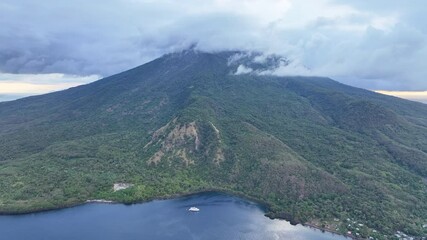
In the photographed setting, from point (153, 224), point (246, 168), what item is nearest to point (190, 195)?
point (246, 168)

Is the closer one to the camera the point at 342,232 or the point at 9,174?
the point at 342,232

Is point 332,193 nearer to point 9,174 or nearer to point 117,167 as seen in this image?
point 117,167

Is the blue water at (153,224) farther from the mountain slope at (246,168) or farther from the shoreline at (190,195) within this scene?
the mountain slope at (246,168)

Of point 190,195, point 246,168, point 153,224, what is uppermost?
point 246,168

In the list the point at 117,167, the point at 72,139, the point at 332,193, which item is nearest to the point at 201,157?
the point at 117,167

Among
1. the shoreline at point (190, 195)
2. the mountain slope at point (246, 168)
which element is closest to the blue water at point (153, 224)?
the shoreline at point (190, 195)

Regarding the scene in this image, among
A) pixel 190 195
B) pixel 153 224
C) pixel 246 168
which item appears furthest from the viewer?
pixel 246 168

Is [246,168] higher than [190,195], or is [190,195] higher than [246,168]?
[246,168]

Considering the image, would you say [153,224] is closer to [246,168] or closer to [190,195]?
[190,195]

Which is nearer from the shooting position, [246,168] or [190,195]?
[190,195]
